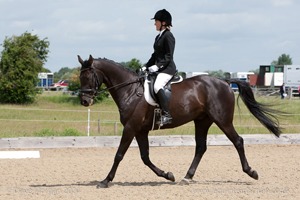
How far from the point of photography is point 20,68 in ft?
131

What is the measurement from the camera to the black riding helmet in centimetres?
860

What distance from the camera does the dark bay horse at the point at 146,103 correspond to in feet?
27.7

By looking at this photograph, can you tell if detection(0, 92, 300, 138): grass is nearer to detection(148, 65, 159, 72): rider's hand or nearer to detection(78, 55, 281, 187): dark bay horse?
detection(78, 55, 281, 187): dark bay horse

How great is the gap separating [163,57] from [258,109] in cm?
188

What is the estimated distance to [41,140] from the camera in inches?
537

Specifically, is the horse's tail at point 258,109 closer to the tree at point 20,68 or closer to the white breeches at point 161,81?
the white breeches at point 161,81

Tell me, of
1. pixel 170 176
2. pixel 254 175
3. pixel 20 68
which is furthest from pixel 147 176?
pixel 20 68

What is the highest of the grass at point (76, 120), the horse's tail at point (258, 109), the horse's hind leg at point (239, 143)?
the horse's tail at point (258, 109)

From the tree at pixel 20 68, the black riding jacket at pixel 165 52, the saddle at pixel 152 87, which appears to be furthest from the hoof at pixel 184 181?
the tree at pixel 20 68

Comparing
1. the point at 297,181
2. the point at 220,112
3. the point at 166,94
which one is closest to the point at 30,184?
the point at 166,94

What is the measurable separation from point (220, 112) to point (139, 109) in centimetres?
124

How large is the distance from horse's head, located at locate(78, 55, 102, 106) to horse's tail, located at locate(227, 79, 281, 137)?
7.25ft

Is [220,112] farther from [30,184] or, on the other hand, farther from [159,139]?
[159,139]

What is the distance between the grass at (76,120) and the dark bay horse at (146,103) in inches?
52.2
